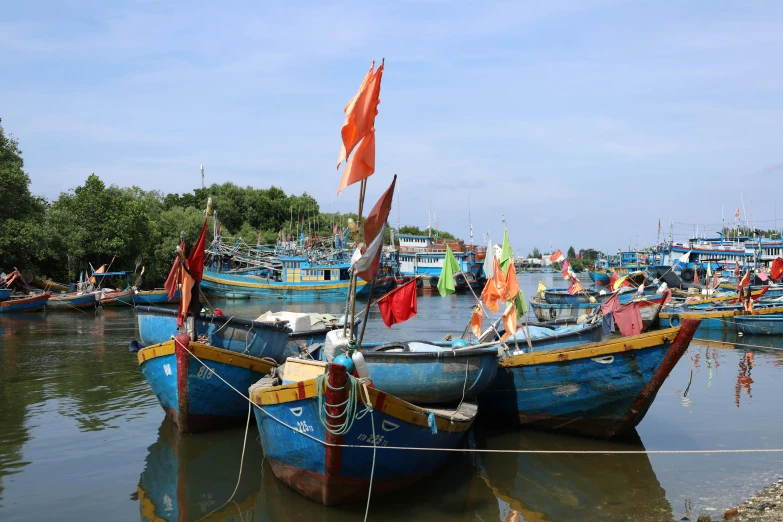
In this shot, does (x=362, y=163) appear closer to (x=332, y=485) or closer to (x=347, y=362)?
(x=347, y=362)

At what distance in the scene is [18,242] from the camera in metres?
36.8

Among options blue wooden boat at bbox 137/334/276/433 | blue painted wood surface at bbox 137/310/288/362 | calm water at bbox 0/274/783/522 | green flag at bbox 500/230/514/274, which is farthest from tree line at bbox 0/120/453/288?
green flag at bbox 500/230/514/274

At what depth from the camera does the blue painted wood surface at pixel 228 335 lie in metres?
12.5

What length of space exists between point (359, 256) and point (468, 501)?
164 inches

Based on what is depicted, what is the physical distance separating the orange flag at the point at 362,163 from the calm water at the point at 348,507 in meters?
4.47

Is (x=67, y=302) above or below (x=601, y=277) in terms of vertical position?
below

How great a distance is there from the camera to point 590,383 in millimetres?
11195

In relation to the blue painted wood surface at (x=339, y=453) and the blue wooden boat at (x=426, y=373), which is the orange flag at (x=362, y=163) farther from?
the blue wooden boat at (x=426, y=373)

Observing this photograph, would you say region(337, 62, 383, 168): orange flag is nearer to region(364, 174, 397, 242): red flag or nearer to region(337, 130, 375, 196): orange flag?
region(337, 130, 375, 196): orange flag

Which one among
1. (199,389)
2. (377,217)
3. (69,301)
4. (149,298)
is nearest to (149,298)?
(149,298)

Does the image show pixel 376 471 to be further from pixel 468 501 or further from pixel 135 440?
pixel 135 440

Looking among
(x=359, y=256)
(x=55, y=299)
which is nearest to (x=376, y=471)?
(x=359, y=256)

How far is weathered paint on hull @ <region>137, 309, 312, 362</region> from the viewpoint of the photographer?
12547 millimetres

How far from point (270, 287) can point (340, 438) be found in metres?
46.0
